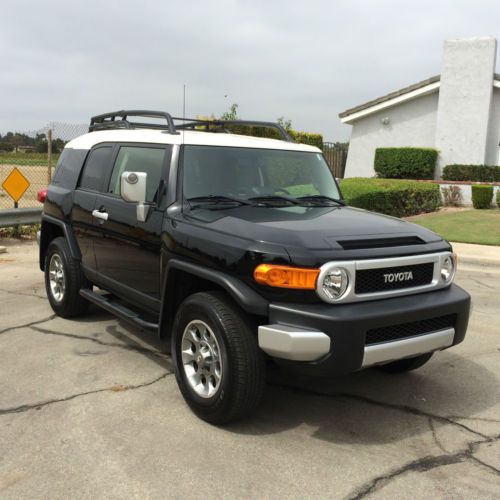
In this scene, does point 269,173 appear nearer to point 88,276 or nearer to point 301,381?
point 301,381

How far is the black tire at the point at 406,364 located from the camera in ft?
13.9

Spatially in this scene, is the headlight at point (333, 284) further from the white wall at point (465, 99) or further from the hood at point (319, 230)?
the white wall at point (465, 99)

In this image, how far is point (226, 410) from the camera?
10.9 ft

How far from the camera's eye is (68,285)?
5445mm

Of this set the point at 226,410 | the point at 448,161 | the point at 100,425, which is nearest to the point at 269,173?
the point at 226,410

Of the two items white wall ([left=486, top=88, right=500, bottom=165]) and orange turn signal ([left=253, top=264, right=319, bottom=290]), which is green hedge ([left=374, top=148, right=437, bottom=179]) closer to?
white wall ([left=486, top=88, right=500, bottom=165])

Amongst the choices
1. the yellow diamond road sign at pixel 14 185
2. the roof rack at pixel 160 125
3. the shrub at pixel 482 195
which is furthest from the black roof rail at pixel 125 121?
the shrub at pixel 482 195

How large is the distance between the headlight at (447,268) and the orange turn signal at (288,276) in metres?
1.11

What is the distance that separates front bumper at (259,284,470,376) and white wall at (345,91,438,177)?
20974 millimetres

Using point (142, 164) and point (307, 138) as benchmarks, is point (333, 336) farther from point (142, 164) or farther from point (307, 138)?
point (307, 138)

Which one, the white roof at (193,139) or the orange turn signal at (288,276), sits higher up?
the white roof at (193,139)

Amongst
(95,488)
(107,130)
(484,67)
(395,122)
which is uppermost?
(484,67)

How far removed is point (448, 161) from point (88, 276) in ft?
63.5

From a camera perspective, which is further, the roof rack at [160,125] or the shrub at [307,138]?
the shrub at [307,138]
